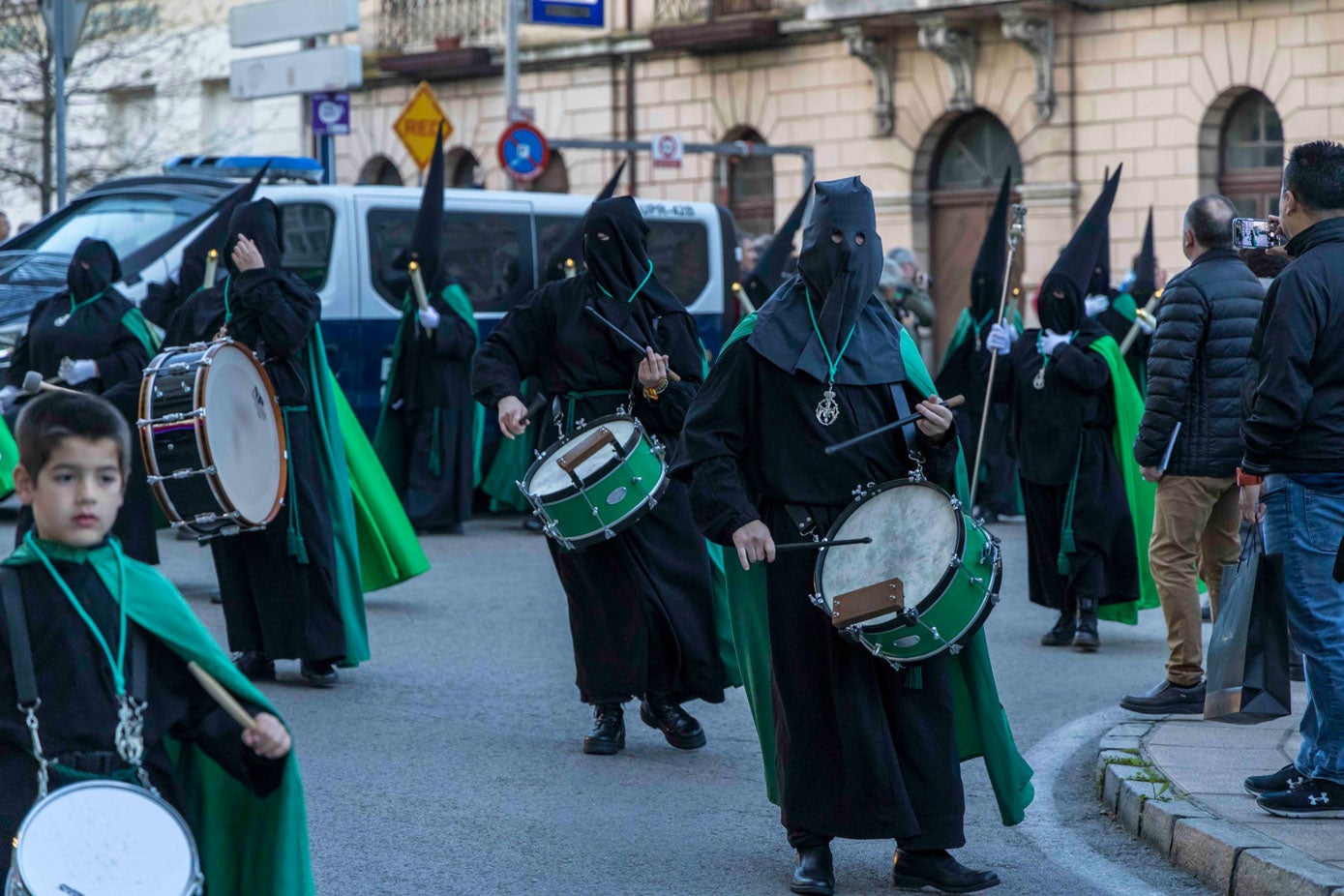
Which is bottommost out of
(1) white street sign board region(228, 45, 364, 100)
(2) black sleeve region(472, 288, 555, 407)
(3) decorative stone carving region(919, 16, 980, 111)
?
(2) black sleeve region(472, 288, 555, 407)

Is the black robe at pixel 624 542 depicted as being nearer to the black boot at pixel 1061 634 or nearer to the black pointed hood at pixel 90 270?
the black boot at pixel 1061 634

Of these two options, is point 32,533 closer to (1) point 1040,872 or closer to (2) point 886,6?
(1) point 1040,872

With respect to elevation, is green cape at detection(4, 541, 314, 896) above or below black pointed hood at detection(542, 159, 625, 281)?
below

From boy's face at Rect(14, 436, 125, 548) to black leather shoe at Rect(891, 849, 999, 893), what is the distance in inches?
98.4

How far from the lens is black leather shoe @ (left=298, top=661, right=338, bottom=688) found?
27.2ft

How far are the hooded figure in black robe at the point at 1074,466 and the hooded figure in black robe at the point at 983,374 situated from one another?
2.62 metres

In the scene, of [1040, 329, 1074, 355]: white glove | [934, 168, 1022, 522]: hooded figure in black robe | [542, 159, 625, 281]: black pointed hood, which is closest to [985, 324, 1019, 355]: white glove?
[1040, 329, 1074, 355]: white glove

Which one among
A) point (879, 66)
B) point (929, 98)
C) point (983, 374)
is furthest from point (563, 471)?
point (879, 66)

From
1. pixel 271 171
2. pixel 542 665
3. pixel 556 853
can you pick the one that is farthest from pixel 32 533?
pixel 271 171

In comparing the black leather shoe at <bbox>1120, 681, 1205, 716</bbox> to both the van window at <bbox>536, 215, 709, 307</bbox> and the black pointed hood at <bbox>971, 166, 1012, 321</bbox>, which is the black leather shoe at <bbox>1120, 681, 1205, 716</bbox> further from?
the van window at <bbox>536, 215, 709, 307</bbox>

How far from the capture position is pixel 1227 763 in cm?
639

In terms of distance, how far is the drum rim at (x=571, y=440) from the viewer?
670cm

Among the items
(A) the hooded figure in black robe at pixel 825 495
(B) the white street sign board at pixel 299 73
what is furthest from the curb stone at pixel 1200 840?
(B) the white street sign board at pixel 299 73

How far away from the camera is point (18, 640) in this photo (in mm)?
3592
